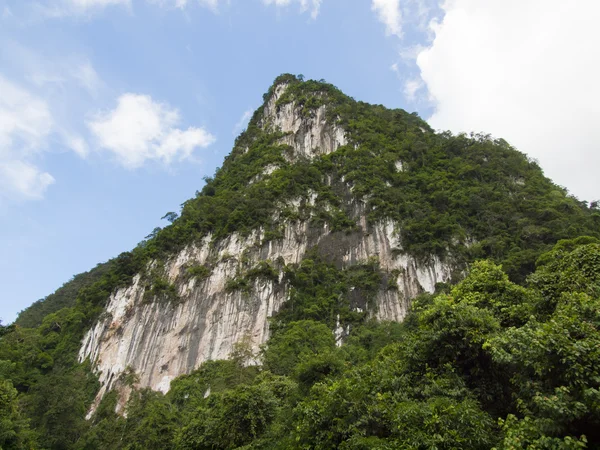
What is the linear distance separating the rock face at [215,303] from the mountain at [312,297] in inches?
5.5

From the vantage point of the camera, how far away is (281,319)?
32.8 meters

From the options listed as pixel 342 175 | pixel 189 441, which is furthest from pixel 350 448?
pixel 342 175

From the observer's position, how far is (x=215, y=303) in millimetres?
34844

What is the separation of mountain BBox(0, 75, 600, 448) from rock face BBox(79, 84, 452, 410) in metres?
0.14

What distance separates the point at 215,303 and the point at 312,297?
7.90m

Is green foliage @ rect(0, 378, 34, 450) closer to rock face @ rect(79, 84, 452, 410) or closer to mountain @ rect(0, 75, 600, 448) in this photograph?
mountain @ rect(0, 75, 600, 448)

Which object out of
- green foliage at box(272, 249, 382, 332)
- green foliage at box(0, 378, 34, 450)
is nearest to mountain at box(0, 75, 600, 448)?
green foliage at box(272, 249, 382, 332)

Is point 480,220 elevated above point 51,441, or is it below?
above

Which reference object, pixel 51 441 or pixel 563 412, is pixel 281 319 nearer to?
pixel 51 441

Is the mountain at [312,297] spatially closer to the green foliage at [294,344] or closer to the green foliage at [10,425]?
the green foliage at [294,344]

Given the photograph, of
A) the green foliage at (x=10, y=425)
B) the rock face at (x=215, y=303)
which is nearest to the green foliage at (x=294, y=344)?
the rock face at (x=215, y=303)

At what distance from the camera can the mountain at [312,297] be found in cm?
1028

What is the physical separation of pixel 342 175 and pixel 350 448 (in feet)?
123

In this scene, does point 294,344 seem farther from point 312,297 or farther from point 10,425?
point 10,425
